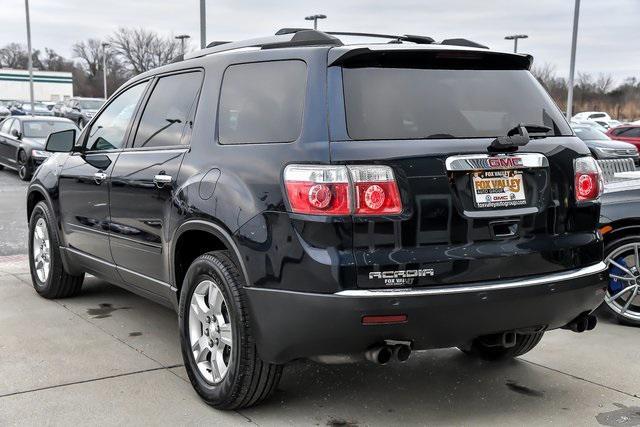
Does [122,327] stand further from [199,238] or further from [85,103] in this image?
[85,103]

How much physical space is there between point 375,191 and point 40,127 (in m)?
16.6

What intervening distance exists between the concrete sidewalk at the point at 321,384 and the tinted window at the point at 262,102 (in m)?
1.43

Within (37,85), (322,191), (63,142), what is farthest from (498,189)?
(37,85)

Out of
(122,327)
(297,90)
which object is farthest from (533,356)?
(122,327)

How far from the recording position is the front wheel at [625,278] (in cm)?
524

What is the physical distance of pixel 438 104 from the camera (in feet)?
11.1

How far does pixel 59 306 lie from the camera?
569 centimetres

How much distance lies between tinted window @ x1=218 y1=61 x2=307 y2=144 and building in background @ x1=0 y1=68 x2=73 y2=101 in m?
80.6

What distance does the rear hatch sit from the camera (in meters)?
3.07

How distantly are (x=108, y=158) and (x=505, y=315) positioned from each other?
2.95m

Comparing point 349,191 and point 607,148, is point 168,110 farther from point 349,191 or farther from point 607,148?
point 607,148

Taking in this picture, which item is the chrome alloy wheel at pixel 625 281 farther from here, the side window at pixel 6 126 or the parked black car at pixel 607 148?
the side window at pixel 6 126

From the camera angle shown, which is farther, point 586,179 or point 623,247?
point 623,247

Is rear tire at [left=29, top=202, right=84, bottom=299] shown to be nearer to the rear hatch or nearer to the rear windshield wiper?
the rear hatch
